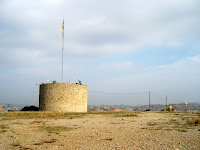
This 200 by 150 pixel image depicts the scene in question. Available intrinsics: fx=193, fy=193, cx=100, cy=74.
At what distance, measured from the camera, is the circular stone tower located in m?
22.9

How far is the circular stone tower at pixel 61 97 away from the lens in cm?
2288

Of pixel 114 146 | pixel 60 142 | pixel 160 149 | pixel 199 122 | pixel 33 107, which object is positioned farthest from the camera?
pixel 33 107

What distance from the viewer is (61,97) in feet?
75.2

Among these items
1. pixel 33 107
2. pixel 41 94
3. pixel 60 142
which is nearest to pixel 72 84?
pixel 41 94

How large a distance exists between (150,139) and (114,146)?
1539 mm

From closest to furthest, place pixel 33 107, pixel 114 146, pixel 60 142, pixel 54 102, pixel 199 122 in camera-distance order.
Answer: pixel 114 146 → pixel 60 142 → pixel 199 122 → pixel 54 102 → pixel 33 107

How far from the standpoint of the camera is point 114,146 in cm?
576

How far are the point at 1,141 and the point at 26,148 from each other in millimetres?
1640

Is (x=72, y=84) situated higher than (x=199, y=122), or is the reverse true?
(x=72, y=84)

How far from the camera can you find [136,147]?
5.59 metres

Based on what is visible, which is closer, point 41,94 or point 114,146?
point 114,146

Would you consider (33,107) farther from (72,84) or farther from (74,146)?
(74,146)

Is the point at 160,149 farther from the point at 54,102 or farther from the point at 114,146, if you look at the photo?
the point at 54,102

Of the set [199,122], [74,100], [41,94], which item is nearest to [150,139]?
[199,122]
